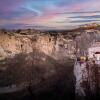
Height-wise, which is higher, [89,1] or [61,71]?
[89,1]

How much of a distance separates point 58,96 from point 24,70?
541 mm

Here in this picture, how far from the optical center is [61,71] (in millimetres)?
3654

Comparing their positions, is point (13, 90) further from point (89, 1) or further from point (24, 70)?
point (89, 1)

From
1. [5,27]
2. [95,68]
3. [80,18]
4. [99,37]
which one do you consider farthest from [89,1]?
[5,27]

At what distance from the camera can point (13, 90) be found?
3619mm

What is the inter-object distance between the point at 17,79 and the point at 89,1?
4.33ft

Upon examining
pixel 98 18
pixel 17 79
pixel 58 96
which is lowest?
pixel 58 96

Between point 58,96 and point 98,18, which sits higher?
point 98,18

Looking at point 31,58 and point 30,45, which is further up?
point 30,45

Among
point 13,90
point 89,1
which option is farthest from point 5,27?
point 89,1

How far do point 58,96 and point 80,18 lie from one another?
1.02 meters

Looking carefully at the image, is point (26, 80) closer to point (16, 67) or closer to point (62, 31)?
point (16, 67)

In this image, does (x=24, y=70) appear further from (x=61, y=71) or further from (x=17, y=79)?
(x=61, y=71)

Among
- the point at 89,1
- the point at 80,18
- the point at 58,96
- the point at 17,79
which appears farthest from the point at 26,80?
the point at 89,1
